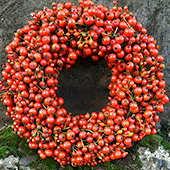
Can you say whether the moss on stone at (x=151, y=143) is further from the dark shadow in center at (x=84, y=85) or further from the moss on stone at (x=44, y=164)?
the moss on stone at (x=44, y=164)

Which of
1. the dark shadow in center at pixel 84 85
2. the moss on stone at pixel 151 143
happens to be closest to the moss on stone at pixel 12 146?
the dark shadow in center at pixel 84 85

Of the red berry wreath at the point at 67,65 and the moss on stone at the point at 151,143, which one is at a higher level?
the red berry wreath at the point at 67,65

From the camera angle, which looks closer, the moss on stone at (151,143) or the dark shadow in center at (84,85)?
the moss on stone at (151,143)

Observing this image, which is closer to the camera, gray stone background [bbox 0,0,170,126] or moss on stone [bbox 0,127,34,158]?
moss on stone [bbox 0,127,34,158]

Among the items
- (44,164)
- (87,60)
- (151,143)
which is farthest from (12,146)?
(151,143)

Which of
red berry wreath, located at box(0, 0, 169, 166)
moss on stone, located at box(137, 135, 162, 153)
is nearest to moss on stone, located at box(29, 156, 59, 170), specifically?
red berry wreath, located at box(0, 0, 169, 166)

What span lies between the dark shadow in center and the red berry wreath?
439 mm

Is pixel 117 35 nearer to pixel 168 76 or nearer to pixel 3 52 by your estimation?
pixel 168 76

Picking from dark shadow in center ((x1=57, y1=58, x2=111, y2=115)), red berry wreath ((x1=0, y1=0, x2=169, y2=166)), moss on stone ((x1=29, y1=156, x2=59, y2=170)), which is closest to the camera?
red berry wreath ((x1=0, y1=0, x2=169, y2=166))

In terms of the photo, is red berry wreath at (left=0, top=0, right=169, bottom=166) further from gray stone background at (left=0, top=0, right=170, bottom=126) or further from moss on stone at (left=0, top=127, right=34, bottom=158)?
gray stone background at (left=0, top=0, right=170, bottom=126)

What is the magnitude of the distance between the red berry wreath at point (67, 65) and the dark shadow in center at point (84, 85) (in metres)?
0.44

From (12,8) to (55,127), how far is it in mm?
1361

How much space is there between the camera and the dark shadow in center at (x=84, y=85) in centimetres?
221

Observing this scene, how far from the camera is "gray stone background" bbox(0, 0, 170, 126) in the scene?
1.99 metres
